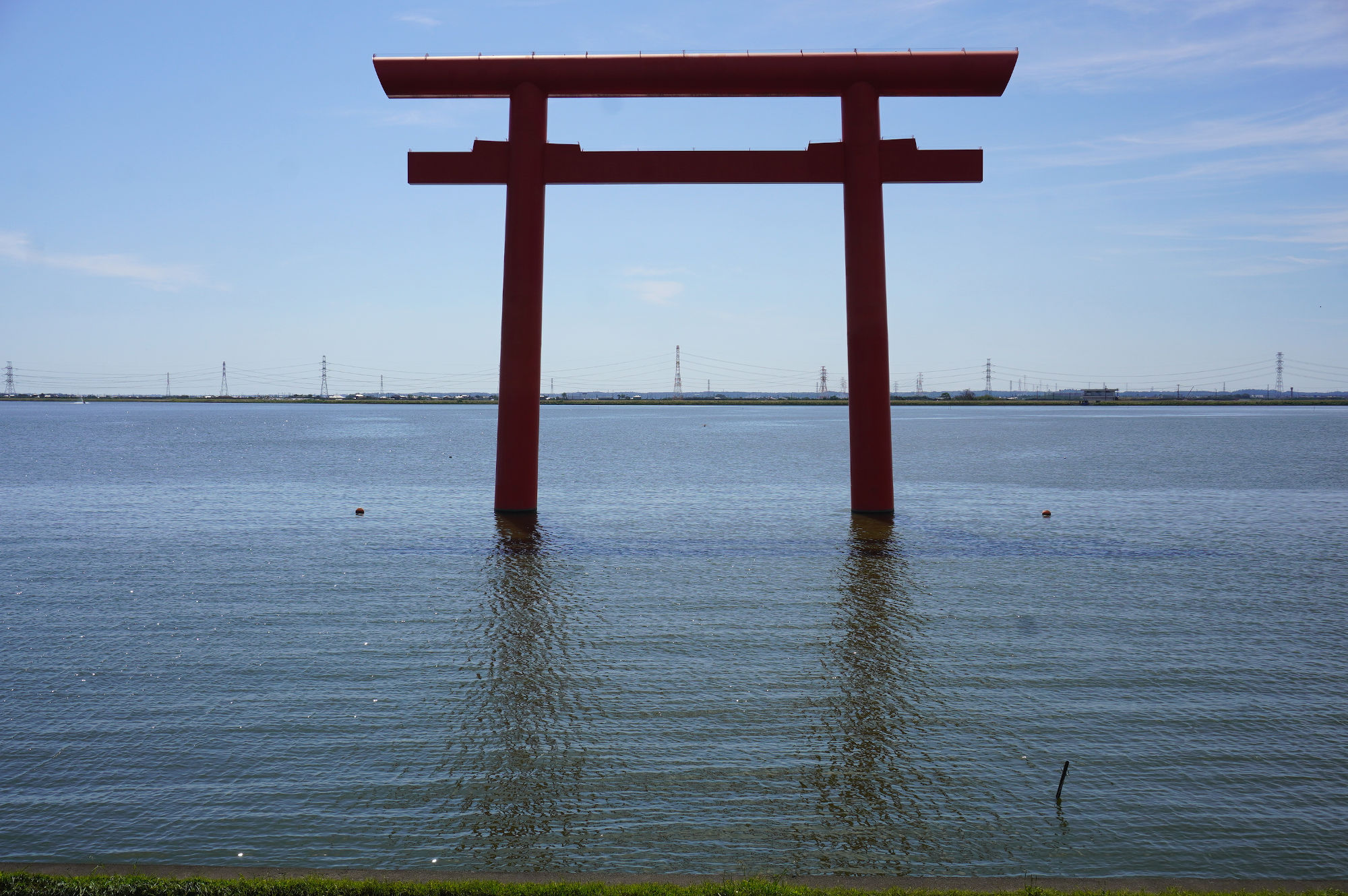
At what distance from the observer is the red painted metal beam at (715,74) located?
19.3 meters

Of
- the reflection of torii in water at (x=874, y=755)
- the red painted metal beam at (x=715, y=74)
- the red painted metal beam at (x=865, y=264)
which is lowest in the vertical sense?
the reflection of torii in water at (x=874, y=755)

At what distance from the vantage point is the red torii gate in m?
19.5

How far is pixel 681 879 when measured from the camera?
18.6 feet

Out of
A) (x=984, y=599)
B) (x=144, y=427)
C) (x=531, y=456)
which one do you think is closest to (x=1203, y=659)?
(x=984, y=599)

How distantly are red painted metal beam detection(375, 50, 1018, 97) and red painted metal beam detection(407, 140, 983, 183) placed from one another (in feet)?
4.04

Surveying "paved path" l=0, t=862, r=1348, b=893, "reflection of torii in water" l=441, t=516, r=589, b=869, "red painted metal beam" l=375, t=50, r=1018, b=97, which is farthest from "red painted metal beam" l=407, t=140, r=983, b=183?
"paved path" l=0, t=862, r=1348, b=893

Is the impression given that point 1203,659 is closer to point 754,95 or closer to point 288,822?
point 288,822

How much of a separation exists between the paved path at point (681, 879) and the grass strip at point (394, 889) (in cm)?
16

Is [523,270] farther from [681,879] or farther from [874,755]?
[681,879]

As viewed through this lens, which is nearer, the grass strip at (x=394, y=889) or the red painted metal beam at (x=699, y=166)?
the grass strip at (x=394, y=889)

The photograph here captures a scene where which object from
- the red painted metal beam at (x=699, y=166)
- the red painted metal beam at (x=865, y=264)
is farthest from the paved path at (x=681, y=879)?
the red painted metal beam at (x=699, y=166)

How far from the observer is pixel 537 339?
20188 millimetres

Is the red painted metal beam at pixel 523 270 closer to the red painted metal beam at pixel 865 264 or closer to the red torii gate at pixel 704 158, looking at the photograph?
the red torii gate at pixel 704 158

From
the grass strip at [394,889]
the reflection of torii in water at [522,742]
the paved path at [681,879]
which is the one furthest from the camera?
the reflection of torii in water at [522,742]
